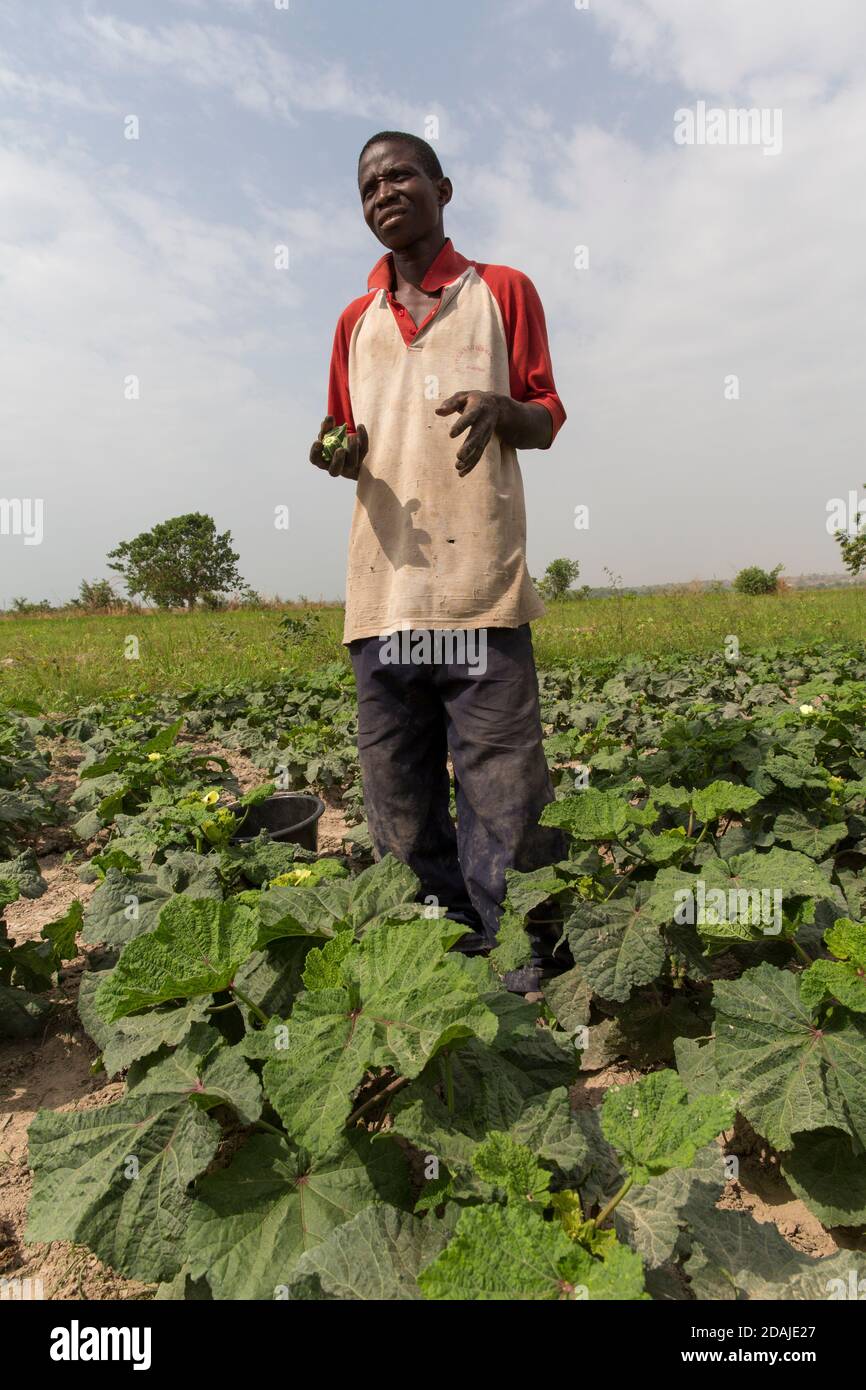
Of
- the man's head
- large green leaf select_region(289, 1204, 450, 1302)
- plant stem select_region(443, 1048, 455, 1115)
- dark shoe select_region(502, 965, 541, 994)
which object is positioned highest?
the man's head

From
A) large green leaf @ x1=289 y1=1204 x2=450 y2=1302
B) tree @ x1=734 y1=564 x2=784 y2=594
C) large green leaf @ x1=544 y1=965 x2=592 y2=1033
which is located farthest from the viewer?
tree @ x1=734 y1=564 x2=784 y2=594

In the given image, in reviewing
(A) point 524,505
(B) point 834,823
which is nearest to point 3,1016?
(A) point 524,505

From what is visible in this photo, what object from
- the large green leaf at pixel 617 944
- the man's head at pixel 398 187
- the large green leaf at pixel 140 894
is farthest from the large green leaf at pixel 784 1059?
the man's head at pixel 398 187

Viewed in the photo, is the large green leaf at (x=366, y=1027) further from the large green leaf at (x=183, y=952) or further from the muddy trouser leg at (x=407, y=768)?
the muddy trouser leg at (x=407, y=768)

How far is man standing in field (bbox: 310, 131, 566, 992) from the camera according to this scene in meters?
2.37

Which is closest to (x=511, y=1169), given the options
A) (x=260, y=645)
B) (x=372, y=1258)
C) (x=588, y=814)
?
(x=372, y=1258)

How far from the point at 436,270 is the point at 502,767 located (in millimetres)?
1617

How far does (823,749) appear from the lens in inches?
123

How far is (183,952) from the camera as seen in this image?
1425 millimetres

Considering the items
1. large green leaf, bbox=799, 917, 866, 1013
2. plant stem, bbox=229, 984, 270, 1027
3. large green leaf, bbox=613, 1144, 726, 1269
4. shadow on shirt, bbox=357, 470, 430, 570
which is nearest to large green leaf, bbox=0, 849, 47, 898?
plant stem, bbox=229, 984, 270, 1027

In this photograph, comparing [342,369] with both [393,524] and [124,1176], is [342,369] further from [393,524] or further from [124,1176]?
[124,1176]

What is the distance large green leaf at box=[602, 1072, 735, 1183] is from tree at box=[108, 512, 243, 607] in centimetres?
5171

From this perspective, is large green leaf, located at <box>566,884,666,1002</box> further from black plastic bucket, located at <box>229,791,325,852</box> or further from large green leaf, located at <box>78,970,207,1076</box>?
black plastic bucket, located at <box>229,791,325,852</box>
